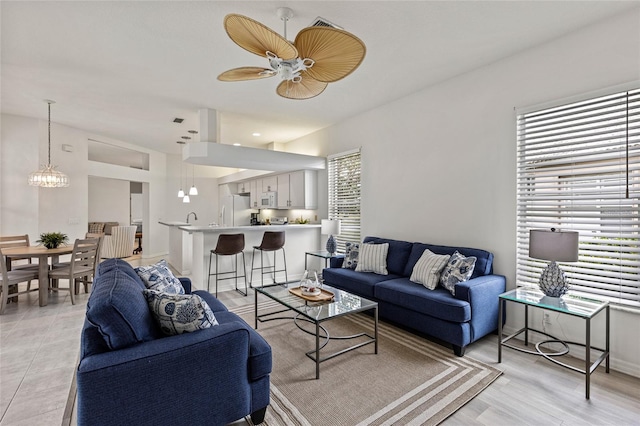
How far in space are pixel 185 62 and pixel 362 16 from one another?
1.96 meters

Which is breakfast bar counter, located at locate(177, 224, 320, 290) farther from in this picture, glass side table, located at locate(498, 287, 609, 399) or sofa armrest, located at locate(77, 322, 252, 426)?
glass side table, located at locate(498, 287, 609, 399)

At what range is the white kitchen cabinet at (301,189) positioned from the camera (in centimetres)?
597

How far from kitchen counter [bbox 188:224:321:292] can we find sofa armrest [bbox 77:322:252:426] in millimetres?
3208

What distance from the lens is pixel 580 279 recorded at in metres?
2.80

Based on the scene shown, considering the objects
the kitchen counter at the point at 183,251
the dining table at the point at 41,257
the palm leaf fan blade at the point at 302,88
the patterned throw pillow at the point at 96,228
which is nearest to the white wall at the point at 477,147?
the palm leaf fan blade at the point at 302,88

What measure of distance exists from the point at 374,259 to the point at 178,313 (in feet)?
8.95

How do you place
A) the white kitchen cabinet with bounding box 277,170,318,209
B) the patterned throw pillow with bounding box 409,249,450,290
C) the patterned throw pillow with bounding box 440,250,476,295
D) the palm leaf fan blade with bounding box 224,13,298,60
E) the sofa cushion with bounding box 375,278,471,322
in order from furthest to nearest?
the white kitchen cabinet with bounding box 277,170,318,209 → the patterned throw pillow with bounding box 409,249,450,290 → the patterned throw pillow with bounding box 440,250,476,295 → the sofa cushion with bounding box 375,278,471,322 → the palm leaf fan blade with bounding box 224,13,298,60

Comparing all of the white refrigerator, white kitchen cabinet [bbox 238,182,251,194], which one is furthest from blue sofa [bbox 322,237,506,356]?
white kitchen cabinet [bbox 238,182,251,194]

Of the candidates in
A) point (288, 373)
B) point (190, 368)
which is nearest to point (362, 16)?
point (190, 368)

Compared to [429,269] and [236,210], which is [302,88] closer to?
[429,269]

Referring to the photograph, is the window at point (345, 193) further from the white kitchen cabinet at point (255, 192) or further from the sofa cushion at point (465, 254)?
the white kitchen cabinet at point (255, 192)

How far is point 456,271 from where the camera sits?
3084 millimetres

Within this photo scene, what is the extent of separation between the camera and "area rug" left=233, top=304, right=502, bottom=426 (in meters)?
1.97

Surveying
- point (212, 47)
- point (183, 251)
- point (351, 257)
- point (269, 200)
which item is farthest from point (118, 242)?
point (212, 47)
